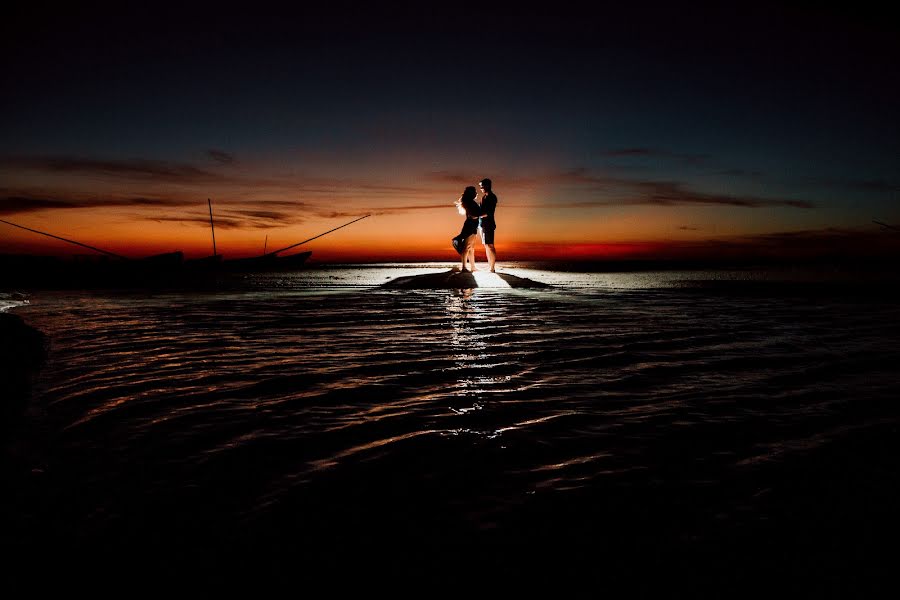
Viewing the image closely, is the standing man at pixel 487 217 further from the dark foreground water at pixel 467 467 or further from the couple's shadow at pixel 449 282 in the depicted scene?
the dark foreground water at pixel 467 467

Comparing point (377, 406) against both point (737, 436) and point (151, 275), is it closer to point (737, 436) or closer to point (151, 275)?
point (737, 436)

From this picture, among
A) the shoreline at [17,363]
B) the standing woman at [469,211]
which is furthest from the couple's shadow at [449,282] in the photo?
the shoreline at [17,363]

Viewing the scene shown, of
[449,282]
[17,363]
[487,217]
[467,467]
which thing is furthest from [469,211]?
[467,467]

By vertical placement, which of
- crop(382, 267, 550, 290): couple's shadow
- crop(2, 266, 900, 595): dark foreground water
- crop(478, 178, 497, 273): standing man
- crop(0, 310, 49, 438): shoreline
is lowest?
crop(2, 266, 900, 595): dark foreground water

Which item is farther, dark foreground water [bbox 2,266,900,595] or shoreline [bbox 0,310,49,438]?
shoreline [bbox 0,310,49,438]

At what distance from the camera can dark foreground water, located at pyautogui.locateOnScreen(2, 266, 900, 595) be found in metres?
2.51

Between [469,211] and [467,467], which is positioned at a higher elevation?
[469,211]

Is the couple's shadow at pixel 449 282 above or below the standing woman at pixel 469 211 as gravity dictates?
below

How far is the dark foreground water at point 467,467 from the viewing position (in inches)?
98.7

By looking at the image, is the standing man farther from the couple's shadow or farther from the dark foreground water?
the dark foreground water

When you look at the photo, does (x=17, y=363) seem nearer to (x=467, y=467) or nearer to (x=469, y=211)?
(x=467, y=467)

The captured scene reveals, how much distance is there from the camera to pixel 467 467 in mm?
3516

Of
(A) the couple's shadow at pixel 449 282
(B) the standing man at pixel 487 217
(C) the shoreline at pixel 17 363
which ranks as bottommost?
(C) the shoreline at pixel 17 363

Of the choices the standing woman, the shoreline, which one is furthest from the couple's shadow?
the shoreline
